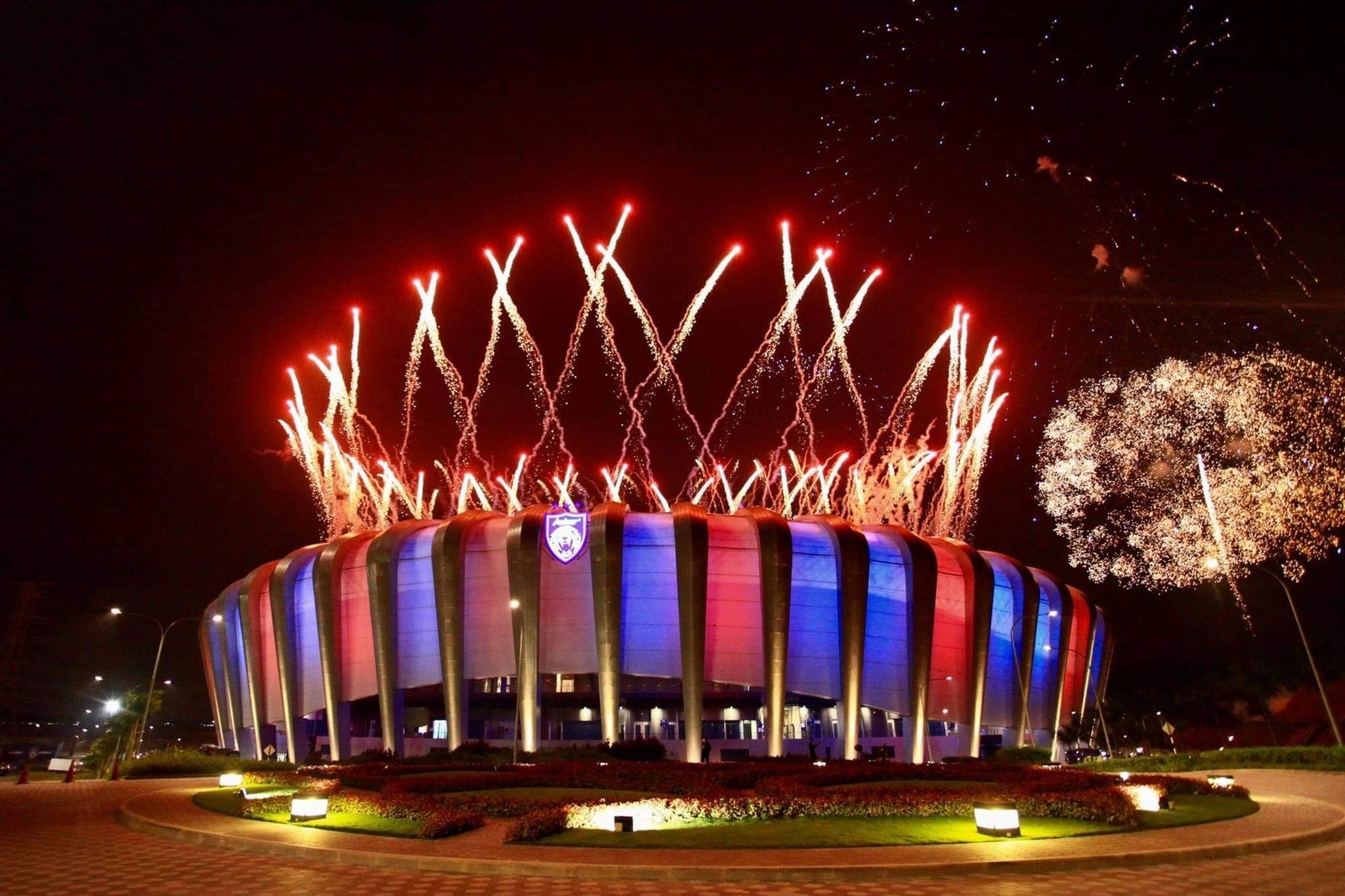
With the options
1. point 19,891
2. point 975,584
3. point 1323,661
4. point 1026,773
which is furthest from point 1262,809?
point 1323,661

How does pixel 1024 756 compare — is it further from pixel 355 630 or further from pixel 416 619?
pixel 355 630

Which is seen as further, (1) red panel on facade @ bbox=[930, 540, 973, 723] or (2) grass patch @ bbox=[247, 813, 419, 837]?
(1) red panel on facade @ bbox=[930, 540, 973, 723]

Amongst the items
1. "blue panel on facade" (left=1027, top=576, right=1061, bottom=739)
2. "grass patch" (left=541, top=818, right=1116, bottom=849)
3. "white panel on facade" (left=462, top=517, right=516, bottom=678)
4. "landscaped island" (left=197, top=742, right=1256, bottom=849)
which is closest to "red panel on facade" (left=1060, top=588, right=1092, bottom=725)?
"blue panel on facade" (left=1027, top=576, right=1061, bottom=739)

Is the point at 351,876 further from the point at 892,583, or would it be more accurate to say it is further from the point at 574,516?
the point at 892,583

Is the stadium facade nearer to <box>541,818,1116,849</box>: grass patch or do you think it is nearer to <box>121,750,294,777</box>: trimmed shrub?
<box>121,750,294,777</box>: trimmed shrub

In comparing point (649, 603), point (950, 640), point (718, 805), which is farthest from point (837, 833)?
point (950, 640)

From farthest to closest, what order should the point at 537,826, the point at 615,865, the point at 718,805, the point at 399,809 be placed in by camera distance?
1. the point at 399,809
2. the point at 718,805
3. the point at 537,826
4. the point at 615,865
